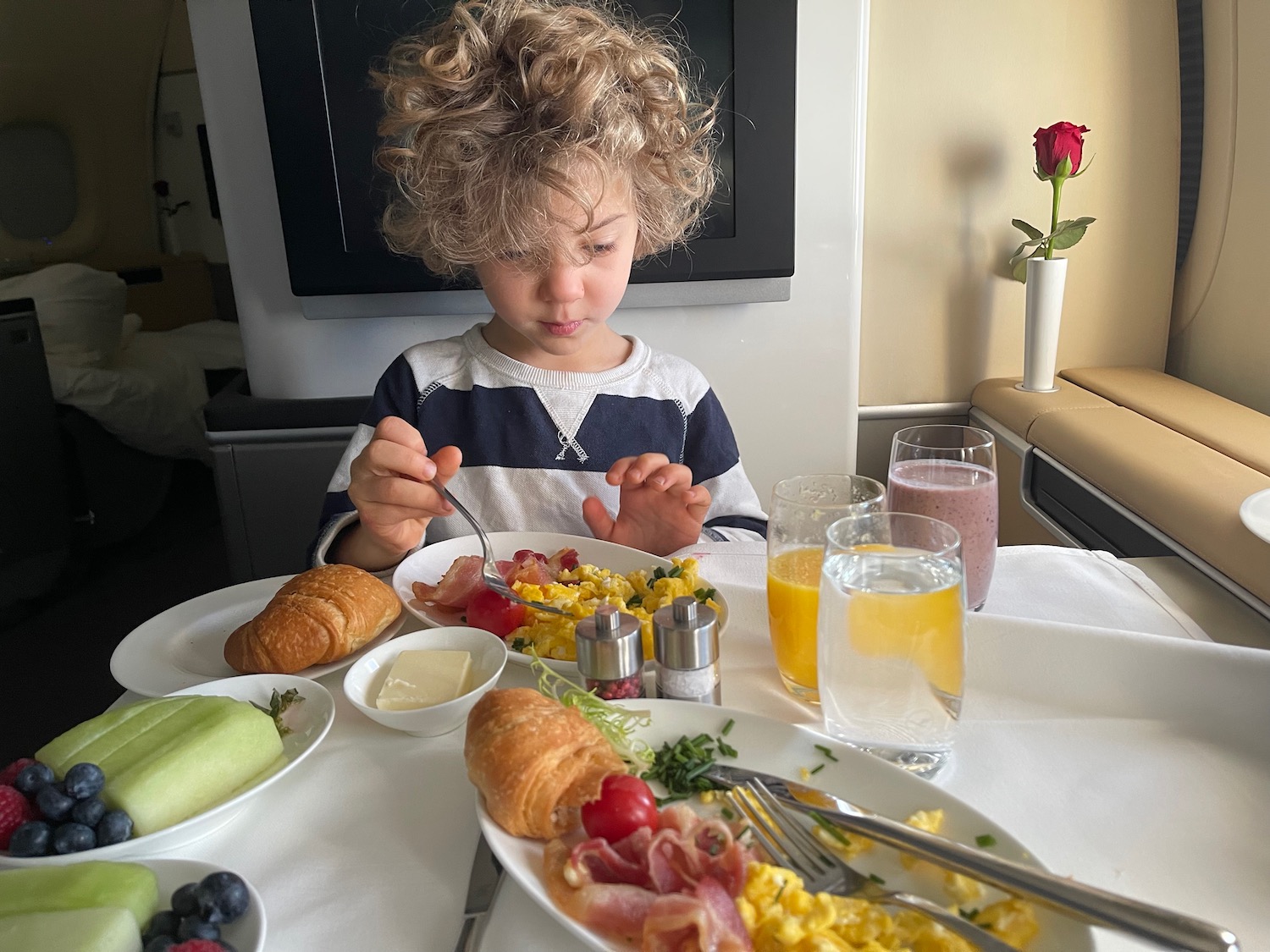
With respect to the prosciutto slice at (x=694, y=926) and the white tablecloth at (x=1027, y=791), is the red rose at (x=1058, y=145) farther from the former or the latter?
the prosciutto slice at (x=694, y=926)

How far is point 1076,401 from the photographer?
168 cm

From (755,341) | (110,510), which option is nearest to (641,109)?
(755,341)

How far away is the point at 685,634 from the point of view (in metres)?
0.68

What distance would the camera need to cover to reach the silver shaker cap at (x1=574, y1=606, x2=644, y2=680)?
69cm

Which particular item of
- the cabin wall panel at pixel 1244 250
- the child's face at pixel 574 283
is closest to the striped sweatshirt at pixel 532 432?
the child's face at pixel 574 283

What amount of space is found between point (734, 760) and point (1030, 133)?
159 centimetres

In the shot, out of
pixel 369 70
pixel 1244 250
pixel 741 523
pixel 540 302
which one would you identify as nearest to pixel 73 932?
pixel 540 302

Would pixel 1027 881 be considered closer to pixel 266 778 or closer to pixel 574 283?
pixel 266 778

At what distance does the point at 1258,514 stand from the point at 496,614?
35.1 inches

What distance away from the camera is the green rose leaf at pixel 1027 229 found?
1699 mm

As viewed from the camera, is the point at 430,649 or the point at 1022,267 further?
the point at 1022,267

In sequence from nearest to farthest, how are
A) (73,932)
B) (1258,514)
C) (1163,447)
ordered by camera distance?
(73,932) < (1258,514) < (1163,447)

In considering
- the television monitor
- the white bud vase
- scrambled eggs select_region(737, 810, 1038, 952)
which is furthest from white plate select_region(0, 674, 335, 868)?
the white bud vase

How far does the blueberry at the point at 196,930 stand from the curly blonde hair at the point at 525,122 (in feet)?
2.62
